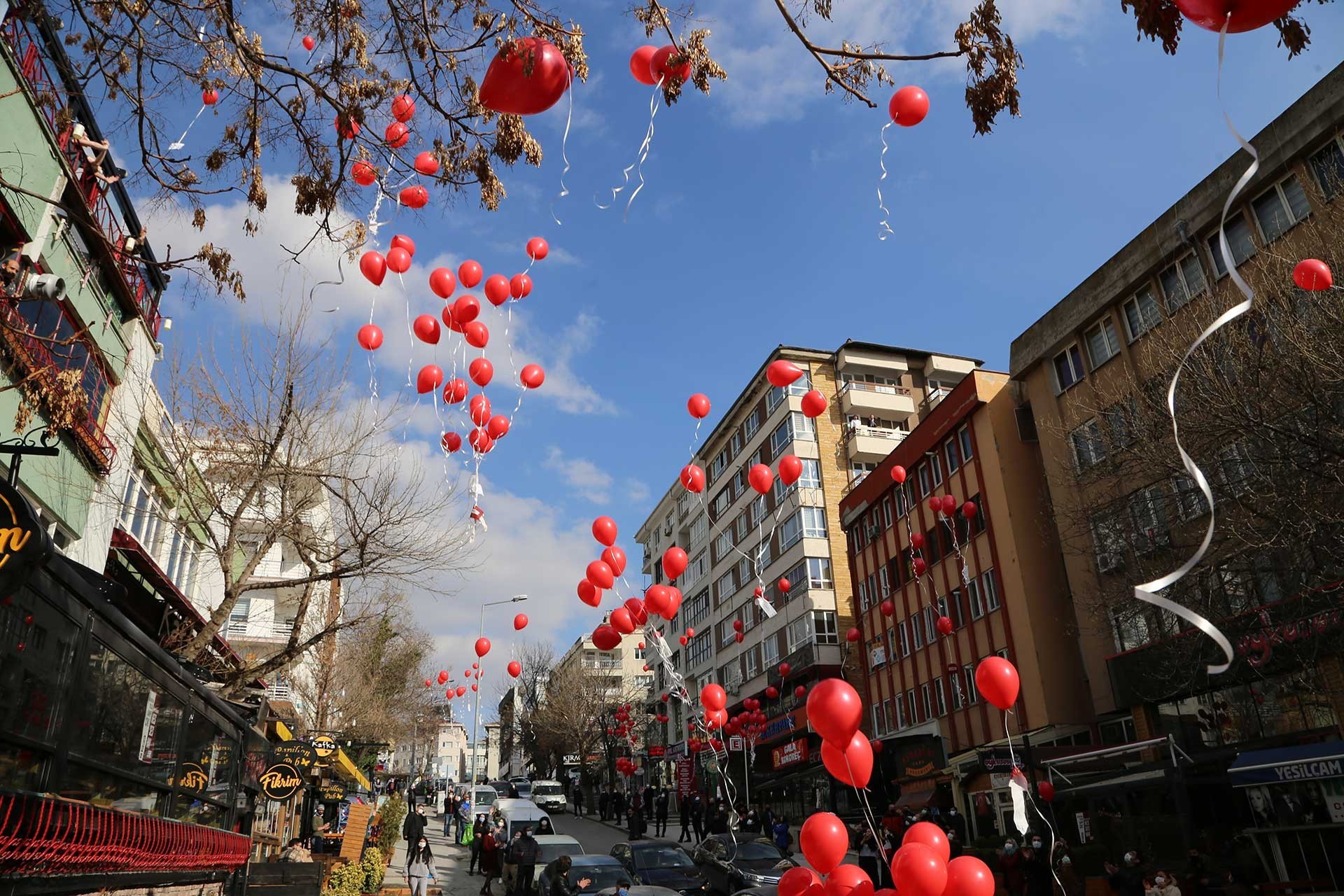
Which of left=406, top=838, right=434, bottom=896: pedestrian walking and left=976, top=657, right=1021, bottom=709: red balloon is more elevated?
left=976, top=657, right=1021, bottom=709: red balloon

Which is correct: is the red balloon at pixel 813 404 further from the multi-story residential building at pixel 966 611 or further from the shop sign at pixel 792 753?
the shop sign at pixel 792 753

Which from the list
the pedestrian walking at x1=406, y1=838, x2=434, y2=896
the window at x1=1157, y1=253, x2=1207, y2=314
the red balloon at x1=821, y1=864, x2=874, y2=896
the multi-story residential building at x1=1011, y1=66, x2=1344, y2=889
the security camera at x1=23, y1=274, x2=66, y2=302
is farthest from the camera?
the window at x1=1157, y1=253, x2=1207, y2=314

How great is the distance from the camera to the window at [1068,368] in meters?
26.0

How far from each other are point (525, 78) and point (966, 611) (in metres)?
28.6

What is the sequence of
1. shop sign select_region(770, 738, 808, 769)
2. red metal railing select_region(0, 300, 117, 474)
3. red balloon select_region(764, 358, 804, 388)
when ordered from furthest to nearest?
1. shop sign select_region(770, 738, 808, 769)
2. red balloon select_region(764, 358, 804, 388)
3. red metal railing select_region(0, 300, 117, 474)

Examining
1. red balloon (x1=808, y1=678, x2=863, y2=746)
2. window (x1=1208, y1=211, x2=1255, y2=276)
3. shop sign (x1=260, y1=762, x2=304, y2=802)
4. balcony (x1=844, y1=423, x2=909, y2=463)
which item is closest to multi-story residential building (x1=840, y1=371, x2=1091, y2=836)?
balcony (x1=844, y1=423, x2=909, y2=463)

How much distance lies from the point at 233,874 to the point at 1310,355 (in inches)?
627

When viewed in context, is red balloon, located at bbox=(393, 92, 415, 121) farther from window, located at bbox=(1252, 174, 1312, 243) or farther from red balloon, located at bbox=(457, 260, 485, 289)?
window, located at bbox=(1252, 174, 1312, 243)

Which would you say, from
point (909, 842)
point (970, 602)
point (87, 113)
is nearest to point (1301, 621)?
point (909, 842)

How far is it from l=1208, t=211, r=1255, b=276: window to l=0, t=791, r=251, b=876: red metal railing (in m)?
22.0

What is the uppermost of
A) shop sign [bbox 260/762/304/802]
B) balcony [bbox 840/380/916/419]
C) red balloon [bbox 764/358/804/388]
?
balcony [bbox 840/380/916/419]

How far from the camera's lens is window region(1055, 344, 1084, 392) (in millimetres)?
26000

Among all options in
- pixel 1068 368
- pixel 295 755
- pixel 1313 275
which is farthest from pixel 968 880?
pixel 1068 368

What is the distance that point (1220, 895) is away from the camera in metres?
13.2
